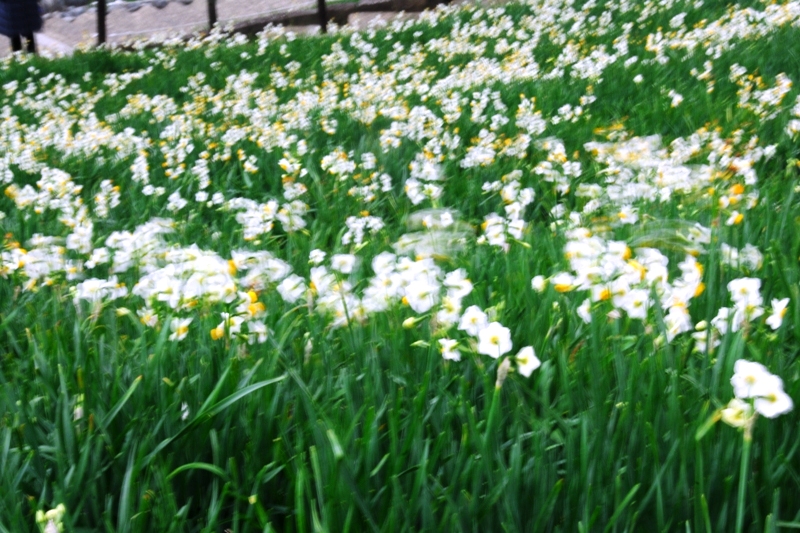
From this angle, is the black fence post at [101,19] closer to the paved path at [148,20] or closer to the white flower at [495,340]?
the paved path at [148,20]

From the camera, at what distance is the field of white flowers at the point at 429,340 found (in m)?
1.35

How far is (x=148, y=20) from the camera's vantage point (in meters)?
18.9

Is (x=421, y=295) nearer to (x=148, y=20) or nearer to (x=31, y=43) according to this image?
(x=31, y=43)

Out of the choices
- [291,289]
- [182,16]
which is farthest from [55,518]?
[182,16]

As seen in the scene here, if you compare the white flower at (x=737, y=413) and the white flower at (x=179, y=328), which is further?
the white flower at (x=179, y=328)

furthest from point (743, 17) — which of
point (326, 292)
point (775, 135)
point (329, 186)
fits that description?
point (326, 292)

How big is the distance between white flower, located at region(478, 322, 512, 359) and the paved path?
15.8 metres

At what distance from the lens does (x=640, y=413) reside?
144 centimetres

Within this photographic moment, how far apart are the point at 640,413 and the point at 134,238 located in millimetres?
1842

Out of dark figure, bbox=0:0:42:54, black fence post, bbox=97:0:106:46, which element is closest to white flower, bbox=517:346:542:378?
dark figure, bbox=0:0:42:54

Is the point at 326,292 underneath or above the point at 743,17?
underneath

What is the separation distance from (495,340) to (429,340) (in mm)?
291

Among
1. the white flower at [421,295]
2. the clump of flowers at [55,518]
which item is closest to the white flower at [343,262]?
the white flower at [421,295]

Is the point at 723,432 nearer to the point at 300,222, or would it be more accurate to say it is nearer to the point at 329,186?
the point at 300,222
